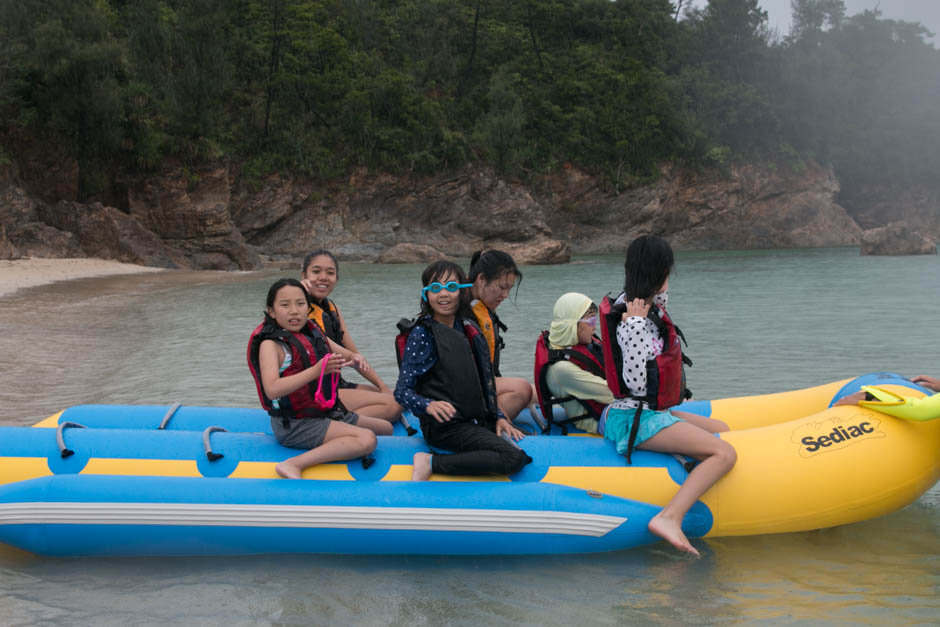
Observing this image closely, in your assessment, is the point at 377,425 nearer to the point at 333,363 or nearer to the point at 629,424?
the point at 333,363

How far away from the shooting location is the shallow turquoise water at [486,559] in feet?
8.58

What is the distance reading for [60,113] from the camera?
22.6m

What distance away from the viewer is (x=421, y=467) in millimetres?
3021

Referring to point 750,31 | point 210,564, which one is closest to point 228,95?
point 750,31

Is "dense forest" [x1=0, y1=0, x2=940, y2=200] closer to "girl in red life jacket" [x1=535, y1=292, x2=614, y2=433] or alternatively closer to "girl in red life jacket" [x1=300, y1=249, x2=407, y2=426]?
"girl in red life jacket" [x1=300, y1=249, x2=407, y2=426]

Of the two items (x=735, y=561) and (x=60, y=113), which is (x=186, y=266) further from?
(x=735, y=561)

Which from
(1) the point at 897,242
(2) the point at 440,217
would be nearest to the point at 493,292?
(1) the point at 897,242

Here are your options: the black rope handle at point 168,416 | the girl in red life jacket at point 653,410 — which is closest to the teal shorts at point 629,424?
the girl in red life jacket at point 653,410

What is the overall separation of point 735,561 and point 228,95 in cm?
3100

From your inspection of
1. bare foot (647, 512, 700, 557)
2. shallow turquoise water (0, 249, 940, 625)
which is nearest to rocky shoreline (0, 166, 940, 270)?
shallow turquoise water (0, 249, 940, 625)

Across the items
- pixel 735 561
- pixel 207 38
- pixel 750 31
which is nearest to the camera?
pixel 735 561

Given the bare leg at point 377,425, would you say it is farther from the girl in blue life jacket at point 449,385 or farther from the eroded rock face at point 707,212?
the eroded rock face at point 707,212

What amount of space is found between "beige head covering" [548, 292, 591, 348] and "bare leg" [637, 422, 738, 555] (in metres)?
0.57

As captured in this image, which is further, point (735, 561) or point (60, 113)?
point (60, 113)
